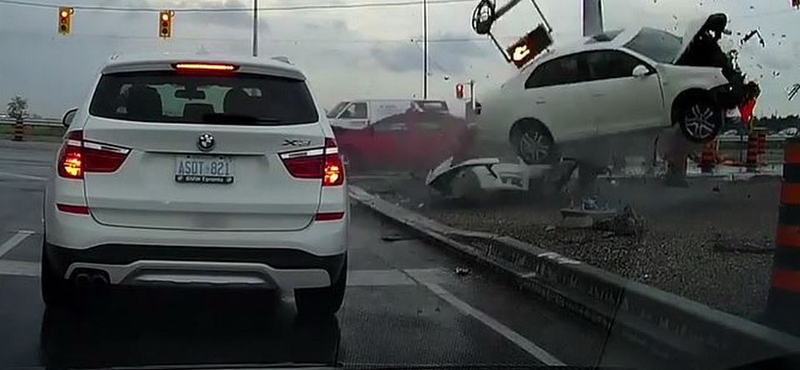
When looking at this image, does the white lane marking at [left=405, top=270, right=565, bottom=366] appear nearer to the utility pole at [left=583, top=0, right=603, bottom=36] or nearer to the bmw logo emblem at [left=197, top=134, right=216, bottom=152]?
the bmw logo emblem at [left=197, top=134, right=216, bottom=152]

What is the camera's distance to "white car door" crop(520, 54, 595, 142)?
14.9 metres

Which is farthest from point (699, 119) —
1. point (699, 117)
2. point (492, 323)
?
point (492, 323)

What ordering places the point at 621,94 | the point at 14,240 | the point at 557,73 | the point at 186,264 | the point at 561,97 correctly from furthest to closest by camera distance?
1. the point at 557,73
2. the point at 561,97
3. the point at 621,94
4. the point at 14,240
5. the point at 186,264

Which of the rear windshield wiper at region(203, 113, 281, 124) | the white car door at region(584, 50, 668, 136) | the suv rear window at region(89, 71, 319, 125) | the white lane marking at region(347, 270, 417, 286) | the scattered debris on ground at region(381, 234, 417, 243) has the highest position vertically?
the white car door at region(584, 50, 668, 136)

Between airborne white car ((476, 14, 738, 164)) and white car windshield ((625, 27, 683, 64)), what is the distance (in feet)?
0.04

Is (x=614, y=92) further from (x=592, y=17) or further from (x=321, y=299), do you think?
(x=321, y=299)

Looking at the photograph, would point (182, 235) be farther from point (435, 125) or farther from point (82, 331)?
point (435, 125)

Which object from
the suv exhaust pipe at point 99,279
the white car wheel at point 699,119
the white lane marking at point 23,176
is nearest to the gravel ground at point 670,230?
the white car wheel at point 699,119

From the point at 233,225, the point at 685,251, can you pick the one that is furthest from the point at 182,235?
the point at 685,251

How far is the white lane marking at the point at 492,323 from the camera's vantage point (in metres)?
6.18

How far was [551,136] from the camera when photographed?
49.7 ft

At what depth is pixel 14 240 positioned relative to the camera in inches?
416

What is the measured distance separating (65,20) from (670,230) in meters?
19.2

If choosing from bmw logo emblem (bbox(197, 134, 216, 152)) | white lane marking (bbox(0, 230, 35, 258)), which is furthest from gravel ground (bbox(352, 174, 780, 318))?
white lane marking (bbox(0, 230, 35, 258))
